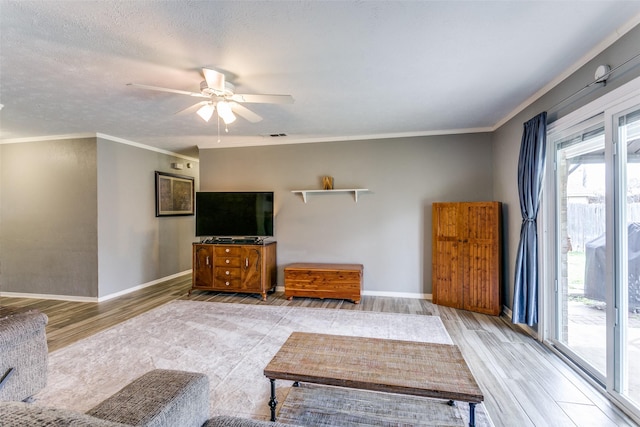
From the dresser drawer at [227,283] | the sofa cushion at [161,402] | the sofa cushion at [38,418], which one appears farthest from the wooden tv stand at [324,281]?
the sofa cushion at [38,418]

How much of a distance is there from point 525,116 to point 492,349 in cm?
256

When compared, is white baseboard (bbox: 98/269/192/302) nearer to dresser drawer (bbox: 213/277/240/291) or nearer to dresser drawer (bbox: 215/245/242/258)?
dresser drawer (bbox: 213/277/240/291)

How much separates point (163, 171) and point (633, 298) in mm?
6523

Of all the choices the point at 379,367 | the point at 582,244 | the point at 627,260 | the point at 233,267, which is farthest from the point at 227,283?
the point at 627,260

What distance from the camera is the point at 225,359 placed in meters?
2.70

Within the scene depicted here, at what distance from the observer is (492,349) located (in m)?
2.87

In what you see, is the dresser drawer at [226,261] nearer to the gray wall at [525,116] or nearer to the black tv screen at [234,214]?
the black tv screen at [234,214]

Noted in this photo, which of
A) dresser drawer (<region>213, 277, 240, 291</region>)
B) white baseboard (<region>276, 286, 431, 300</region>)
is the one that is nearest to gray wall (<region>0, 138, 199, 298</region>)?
dresser drawer (<region>213, 277, 240, 291</region>)

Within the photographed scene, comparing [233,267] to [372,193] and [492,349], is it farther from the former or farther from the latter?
[492,349]

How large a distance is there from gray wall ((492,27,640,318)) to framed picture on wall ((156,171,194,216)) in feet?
18.7

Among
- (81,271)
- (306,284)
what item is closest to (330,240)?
(306,284)

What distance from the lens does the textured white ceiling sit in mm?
1781

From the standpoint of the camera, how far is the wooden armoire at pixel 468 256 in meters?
3.85

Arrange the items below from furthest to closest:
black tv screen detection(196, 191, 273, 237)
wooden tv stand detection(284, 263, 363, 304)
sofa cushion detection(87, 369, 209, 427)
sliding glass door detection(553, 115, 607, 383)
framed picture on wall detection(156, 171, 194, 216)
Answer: framed picture on wall detection(156, 171, 194, 216), black tv screen detection(196, 191, 273, 237), wooden tv stand detection(284, 263, 363, 304), sliding glass door detection(553, 115, 607, 383), sofa cushion detection(87, 369, 209, 427)
